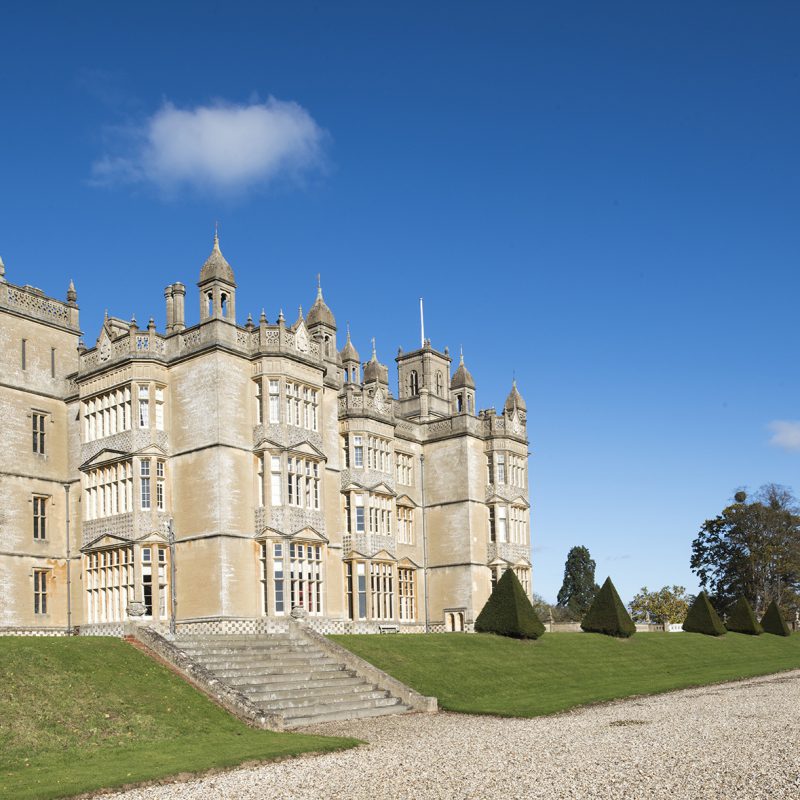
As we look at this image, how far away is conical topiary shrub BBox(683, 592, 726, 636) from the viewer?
5072 centimetres

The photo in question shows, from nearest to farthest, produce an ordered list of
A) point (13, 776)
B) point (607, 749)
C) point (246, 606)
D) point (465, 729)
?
1. point (13, 776)
2. point (607, 749)
3. point (465, 729)
4. point (246, 606)

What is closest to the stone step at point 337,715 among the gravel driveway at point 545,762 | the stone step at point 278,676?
the gravel driveway at point 545,762

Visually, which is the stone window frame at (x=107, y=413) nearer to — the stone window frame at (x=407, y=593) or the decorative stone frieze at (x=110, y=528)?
the decorative stone frieze at (x=110, y=528)

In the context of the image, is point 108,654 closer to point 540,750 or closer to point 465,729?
point 465,729

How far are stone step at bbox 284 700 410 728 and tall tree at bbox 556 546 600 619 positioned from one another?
2603 inches

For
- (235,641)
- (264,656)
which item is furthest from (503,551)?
(264,656)

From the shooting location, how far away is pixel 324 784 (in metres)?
14.3

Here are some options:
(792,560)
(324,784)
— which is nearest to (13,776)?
(324,784)

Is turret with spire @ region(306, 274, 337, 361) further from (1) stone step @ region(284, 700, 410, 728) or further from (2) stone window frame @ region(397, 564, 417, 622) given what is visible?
(1) stone step @ region(284, 700, 410, 728)

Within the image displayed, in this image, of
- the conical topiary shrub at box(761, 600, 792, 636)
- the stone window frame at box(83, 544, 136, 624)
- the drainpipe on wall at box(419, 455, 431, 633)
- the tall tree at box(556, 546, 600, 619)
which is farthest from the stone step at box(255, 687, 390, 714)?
the tall tree at box(556, 546, 600, 619)

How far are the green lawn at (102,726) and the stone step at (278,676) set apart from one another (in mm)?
1515

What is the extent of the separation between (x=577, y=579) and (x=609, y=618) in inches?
1831

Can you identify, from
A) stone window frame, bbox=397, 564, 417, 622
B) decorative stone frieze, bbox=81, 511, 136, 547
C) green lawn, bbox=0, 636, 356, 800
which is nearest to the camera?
green lawn, bbox=0, 636, 356, 800

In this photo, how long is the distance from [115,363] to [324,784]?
20314 mm
